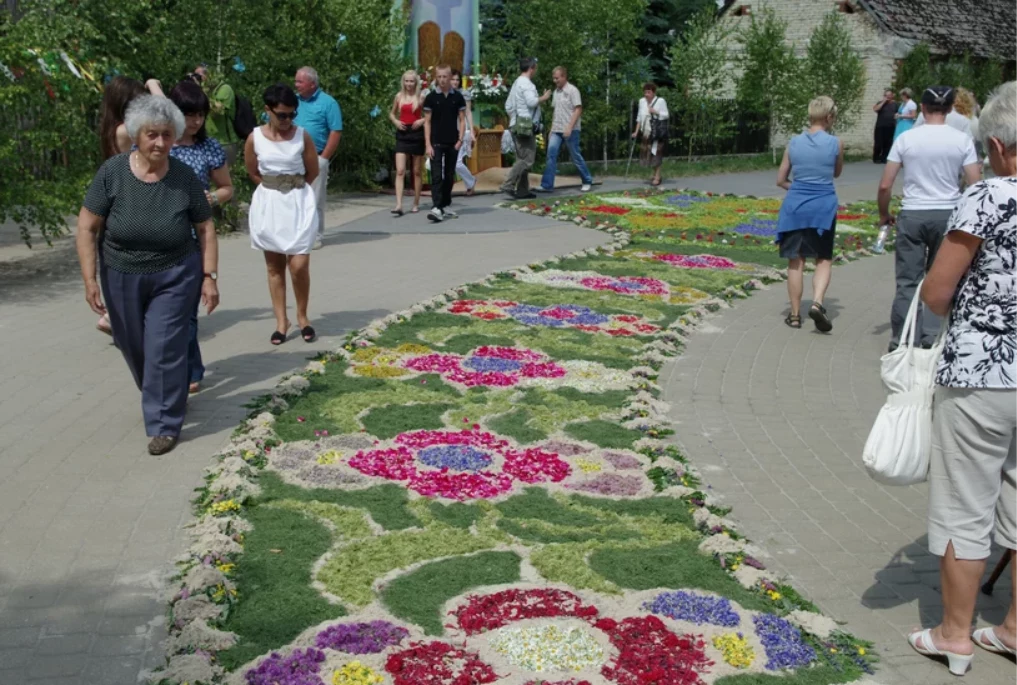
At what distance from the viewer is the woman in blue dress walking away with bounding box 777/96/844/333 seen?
995cm

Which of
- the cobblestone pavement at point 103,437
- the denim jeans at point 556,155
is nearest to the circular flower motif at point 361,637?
the cobblestone pavement at point 103,437

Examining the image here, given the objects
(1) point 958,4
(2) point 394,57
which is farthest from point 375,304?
(1) point 958,4

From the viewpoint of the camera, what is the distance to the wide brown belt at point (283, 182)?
9133 mm

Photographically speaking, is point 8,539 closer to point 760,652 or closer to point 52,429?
point 52,429

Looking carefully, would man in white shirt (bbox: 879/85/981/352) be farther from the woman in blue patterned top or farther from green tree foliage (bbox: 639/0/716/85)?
green tree foliage (bbox: 639/0/716/85)

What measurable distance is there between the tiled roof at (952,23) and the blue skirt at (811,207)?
32.1 metres

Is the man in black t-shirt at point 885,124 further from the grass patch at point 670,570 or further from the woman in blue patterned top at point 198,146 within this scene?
the grass patch at point 670,570

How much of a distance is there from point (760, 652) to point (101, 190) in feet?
14.8

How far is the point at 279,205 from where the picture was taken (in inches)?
358

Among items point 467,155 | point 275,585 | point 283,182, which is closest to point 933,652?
point 275,585

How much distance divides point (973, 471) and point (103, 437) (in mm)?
4893

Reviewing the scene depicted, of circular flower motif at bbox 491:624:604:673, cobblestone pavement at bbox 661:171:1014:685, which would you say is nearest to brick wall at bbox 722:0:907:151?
cobblestone pavement at bbox 661:171:1014:685

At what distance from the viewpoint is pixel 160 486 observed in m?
6.14

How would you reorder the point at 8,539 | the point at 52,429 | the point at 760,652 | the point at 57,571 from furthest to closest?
the point at 52,429 → the point at 8,539 → the point at 57,571 → the point at 760,652
